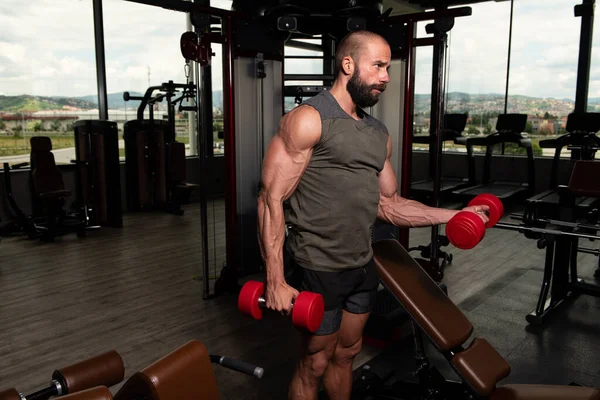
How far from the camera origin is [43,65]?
5.55 m


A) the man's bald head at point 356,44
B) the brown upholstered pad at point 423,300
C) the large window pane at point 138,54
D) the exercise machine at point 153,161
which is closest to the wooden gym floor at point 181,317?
the brown upholstered pad at point 423,300

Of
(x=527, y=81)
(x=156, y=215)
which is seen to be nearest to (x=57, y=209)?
(x=156, y=215)

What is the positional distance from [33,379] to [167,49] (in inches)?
205

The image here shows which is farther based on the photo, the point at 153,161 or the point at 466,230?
the point at 153,161

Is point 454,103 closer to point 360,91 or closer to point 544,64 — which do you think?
point 544,64

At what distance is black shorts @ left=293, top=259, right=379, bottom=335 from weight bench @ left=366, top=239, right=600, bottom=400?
0.07 meters

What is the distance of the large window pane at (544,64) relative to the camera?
638 centimetres

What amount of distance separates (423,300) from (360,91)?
73cm

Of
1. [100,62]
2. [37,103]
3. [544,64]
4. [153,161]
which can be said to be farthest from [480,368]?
[544,64]

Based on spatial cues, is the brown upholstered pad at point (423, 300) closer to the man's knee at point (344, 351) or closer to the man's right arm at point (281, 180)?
the man's knee at point (344, 351)

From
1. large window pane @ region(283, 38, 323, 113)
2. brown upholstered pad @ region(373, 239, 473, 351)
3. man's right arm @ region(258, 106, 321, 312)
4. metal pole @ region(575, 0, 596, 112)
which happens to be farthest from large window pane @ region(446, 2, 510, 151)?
man's right arm @ region(258, 106, 321, 312)

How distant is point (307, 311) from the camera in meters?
1.34

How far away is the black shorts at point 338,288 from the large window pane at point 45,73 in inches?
189

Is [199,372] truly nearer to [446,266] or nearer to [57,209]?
[446,266]
